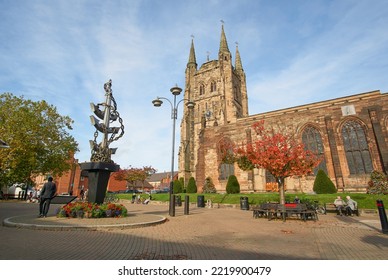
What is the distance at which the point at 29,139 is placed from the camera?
76.6ft

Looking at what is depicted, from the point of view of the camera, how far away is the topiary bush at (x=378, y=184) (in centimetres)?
1845

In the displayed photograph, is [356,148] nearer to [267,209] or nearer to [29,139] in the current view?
[267,209]

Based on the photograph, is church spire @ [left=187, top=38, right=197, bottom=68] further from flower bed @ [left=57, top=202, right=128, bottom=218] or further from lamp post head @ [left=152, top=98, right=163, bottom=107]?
flower bed @ [left=57, top=202, right=128, bottom=218]

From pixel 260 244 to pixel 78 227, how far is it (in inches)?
259

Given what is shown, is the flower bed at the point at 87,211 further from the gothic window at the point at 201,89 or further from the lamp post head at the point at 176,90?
the gothic window at the point at 201,89

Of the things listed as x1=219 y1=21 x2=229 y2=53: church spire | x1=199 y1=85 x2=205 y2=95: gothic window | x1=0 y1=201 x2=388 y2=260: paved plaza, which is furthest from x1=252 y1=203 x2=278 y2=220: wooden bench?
x1=219 y1=21 x2=229 y2=53: church spire

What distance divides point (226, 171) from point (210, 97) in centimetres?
3169

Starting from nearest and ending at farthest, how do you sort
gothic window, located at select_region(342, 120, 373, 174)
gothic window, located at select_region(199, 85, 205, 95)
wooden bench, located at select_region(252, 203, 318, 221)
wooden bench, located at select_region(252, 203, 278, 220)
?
1. wooden bench, located at select_region(252, 203, 318, 221)
2. wooden bench, located at select_region(252, 203, 278, 220)
3. gothic window, located at select_region(342, 120, 373, 174)
4. gothic window, located at select_region(199, 85, 205, 95)

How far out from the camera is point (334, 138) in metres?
24.0

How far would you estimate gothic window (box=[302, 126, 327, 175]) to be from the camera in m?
25.3

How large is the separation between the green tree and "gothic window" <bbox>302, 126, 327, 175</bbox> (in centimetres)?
3150

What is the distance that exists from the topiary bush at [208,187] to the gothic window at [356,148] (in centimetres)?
1679

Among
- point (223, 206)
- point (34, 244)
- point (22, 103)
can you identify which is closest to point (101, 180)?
point (34, 244)


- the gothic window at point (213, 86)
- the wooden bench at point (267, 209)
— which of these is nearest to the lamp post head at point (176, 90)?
the wooden bench at point (267, 209)
